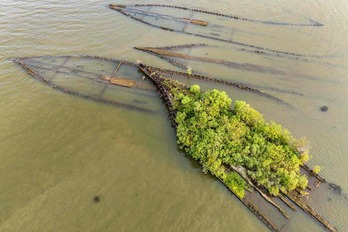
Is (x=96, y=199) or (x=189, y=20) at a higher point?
(x=189, y=20)

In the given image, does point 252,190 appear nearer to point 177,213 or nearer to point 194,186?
point 194,186

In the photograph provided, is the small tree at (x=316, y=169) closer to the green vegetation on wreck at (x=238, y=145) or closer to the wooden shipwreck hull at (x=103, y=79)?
the green vegetation on wreck at (x=238, y=145)

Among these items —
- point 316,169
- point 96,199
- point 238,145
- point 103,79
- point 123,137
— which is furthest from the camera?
point 103,79

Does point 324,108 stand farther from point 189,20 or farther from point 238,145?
point 189,20

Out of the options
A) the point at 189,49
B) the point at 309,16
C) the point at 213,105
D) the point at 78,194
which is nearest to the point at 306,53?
the point at 309,16

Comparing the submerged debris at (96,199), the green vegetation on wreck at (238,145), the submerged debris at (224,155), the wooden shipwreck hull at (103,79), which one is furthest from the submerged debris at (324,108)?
the submerged debris at (96,199)

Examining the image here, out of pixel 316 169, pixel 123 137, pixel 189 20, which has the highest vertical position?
pixel 189 20

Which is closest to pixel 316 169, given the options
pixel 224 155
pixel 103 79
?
pixel 224 155

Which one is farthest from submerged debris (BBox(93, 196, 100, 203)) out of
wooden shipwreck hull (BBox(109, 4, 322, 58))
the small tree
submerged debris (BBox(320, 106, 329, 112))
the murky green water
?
wooden shipwreck hull (BBox(109, 4, 322, 58))

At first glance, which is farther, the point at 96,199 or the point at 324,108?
the point at 324,108
